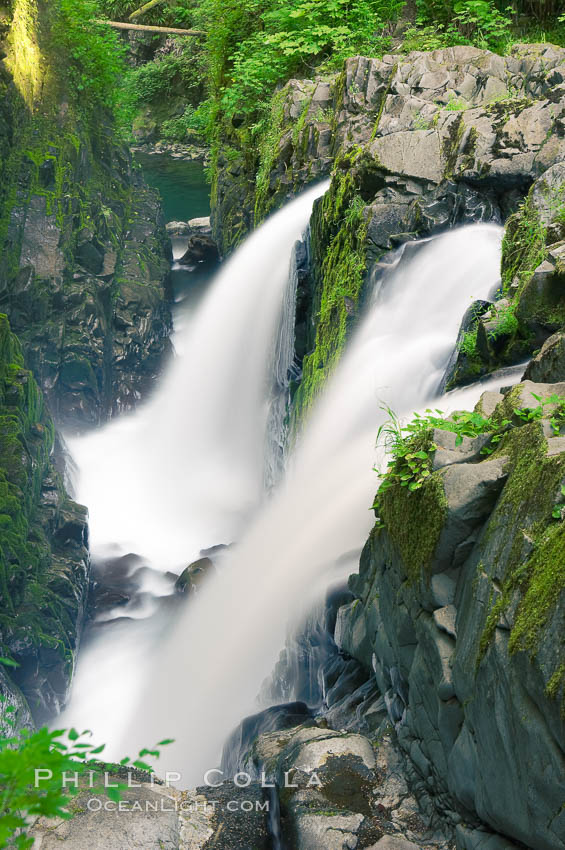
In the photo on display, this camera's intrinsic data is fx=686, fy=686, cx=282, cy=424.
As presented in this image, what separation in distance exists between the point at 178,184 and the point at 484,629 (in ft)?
86.0

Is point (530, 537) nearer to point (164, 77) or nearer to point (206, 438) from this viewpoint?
point (206, 438)

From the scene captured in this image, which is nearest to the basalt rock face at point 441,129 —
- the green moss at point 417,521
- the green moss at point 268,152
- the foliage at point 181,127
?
the green moss at point 268,152

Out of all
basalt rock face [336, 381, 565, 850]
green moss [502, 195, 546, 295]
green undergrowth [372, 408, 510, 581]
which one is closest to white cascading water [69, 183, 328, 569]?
green moss [502, 195, 546, 295]

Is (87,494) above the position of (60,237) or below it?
below

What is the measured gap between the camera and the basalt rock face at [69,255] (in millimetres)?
12828

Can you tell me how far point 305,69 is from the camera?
13.4 m

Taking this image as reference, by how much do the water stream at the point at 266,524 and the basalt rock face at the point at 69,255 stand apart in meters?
3.00

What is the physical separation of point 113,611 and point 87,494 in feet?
11.1

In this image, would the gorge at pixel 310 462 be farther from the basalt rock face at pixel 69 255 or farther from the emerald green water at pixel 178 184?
the emerald green water at pixel 178 184

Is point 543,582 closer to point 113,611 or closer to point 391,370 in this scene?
point 391,370

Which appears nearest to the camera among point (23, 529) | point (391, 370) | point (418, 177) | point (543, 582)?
point (543, 582)

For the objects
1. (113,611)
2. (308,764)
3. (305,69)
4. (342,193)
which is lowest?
(113,611)

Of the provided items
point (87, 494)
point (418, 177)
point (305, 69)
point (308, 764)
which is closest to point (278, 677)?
point (308, 764)

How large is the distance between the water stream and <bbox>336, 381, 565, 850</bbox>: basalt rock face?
5.50 ft
